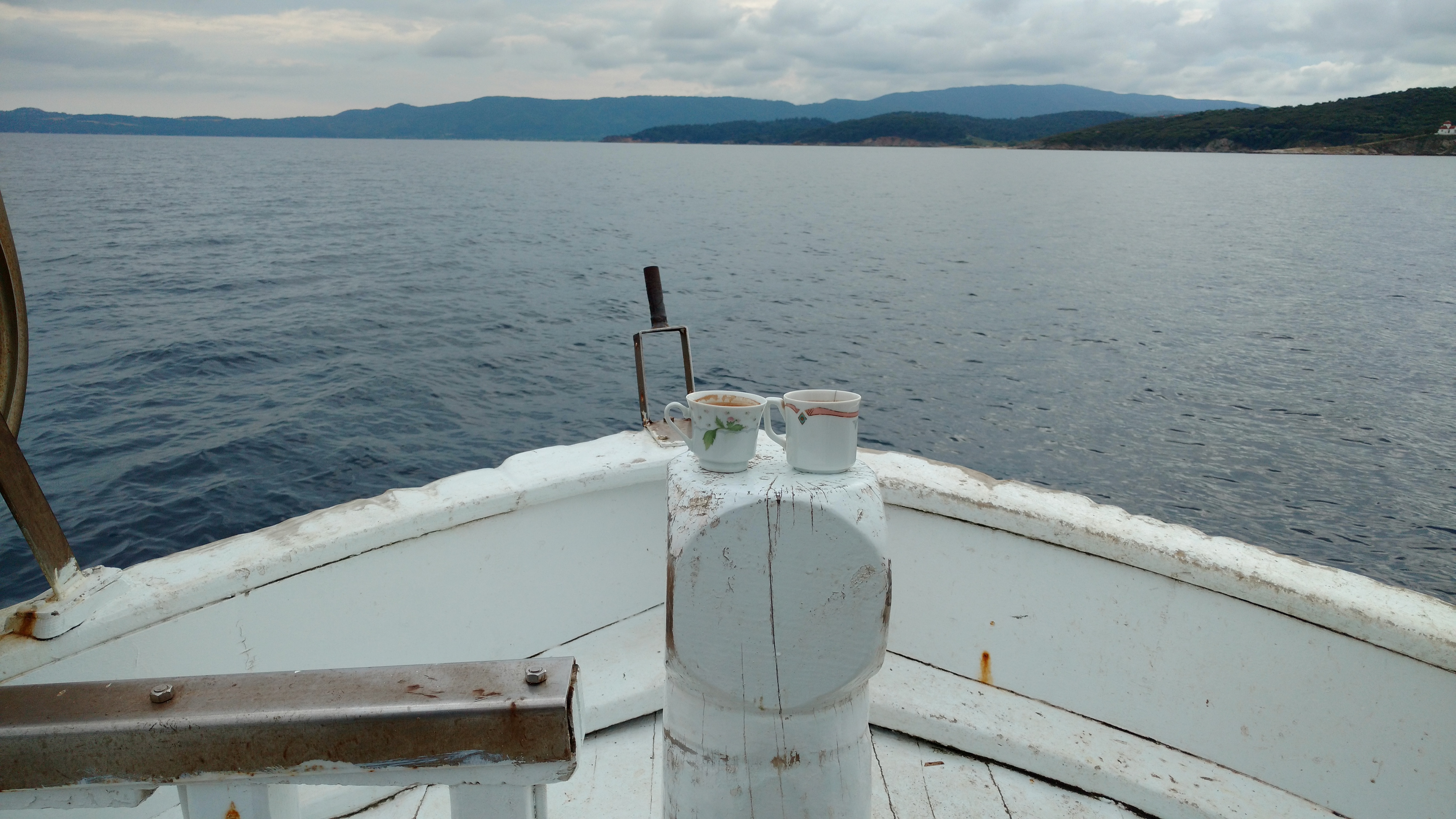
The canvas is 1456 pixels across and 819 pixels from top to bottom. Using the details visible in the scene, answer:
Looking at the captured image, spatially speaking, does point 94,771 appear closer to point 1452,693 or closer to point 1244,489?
point 1452,693

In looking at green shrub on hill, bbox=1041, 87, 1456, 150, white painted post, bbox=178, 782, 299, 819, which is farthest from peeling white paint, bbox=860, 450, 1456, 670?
green shrub on hill, bbox=1041, 87, 1456, 150

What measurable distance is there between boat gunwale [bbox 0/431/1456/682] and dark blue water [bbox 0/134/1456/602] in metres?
5.92

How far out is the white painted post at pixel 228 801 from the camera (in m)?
0.69

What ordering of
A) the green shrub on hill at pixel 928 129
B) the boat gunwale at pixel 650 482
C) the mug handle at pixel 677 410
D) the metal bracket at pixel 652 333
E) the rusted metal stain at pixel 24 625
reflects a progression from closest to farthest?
the mug handle at pixel 677 410 → the rusted metal stain at pixel 24 625 → the boat gunwale at pixel 650 482 → the metal bracket at pixel 652 333 → the green shrub on hill at pixel 928 129

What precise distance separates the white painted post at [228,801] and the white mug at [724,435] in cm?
74

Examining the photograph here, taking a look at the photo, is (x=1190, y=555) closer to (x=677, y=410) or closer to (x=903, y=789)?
(x=903, y=789)

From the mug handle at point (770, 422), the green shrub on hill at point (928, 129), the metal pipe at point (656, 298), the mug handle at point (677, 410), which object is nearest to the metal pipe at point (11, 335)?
the mug handle at point (677, 410)

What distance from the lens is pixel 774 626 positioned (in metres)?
1.22

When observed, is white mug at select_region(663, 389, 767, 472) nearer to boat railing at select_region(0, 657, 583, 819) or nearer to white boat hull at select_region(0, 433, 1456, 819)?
boat railing at select_region(0, 657, 583, 819)

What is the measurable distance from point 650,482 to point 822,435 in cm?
131

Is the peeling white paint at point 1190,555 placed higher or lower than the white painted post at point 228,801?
lower

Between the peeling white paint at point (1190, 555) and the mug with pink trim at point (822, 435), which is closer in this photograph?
the mug with pink trim at point (822, 435)

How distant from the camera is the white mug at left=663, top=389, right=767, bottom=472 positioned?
1292 millimetres

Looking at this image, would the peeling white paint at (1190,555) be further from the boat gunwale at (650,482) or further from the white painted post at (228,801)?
the white painted post at (228,801)
